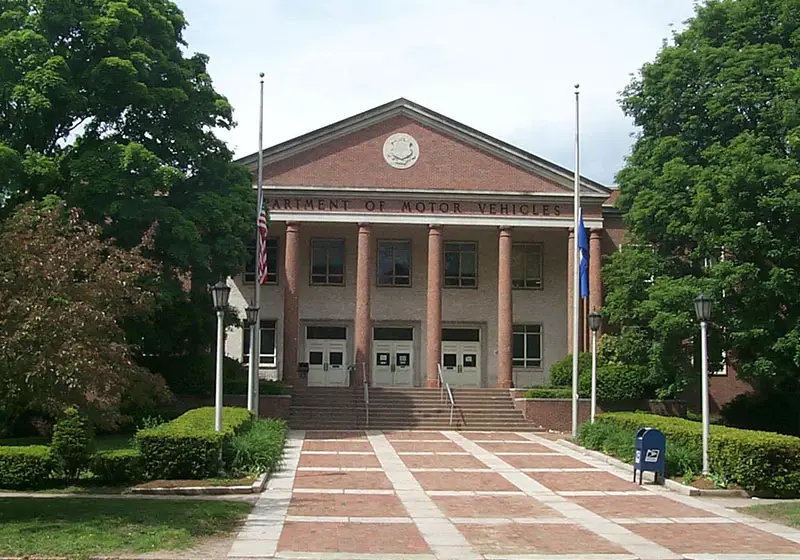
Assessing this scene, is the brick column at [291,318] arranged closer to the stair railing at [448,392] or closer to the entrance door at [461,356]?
the stair railing at [448,392]

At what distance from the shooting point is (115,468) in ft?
56.1

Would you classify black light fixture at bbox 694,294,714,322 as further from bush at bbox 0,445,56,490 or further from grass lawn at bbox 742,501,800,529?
bush at bbox 0,445,56,490

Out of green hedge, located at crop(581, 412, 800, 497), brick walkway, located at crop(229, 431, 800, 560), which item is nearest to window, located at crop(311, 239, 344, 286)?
brick walkway, located at crop(229, 431, 800, 560)

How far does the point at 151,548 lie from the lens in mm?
11305

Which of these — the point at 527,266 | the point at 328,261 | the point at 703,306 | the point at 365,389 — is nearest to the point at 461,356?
the point at 527,266

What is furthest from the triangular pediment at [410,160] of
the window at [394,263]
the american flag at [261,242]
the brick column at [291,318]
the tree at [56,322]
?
the tree at [56,322]

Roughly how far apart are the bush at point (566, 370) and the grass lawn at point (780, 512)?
1887cm

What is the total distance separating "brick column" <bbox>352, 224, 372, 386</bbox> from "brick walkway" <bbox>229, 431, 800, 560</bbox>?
43.3ft

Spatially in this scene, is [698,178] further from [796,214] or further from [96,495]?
[96,495]

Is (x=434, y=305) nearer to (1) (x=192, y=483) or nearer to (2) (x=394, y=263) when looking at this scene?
(2) (x=394, y=263)

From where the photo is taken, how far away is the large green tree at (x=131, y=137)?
26.1 metres

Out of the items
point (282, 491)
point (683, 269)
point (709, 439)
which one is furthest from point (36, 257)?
point (683, 269)

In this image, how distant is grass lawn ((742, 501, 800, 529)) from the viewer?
1464cm

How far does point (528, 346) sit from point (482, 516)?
27.4m
